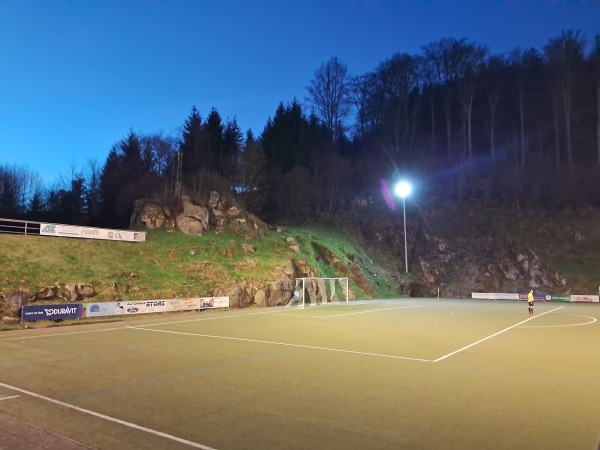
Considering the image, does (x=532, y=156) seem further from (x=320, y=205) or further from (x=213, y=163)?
(x=213, y=163)

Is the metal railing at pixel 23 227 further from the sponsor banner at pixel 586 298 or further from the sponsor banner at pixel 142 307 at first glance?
the sponsor banner at pixel 586 298

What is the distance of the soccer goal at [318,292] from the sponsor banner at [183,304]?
31.2 feet

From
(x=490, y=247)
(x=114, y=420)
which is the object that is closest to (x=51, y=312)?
(x=114, y=420)

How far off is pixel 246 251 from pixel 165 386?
29.6 m

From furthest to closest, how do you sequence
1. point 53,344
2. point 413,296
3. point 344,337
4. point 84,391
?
1. point 413,296
2. point 344,337
3. point 53,344
4. point 84,391

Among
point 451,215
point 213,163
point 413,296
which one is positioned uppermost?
point 213,163

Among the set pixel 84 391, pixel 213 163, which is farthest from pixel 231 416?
pixel 213 163

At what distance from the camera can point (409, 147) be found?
66125 mm

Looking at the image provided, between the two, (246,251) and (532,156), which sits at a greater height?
(532,156)

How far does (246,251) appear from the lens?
130ft

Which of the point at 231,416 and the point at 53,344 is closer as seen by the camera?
the point at 231,416

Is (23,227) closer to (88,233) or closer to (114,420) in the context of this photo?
(88,233)

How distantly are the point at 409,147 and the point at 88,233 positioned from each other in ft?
161

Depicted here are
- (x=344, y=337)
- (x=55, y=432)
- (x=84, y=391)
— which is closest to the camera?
(x=55, y=432)
